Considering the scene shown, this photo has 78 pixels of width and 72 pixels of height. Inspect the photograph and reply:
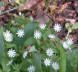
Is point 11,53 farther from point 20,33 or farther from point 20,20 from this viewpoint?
point 20,20

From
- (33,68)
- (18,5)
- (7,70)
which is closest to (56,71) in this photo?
(33,68)

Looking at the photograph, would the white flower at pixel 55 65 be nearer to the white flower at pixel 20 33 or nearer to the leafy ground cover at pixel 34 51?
the leafy ground cover at pixel 34 51

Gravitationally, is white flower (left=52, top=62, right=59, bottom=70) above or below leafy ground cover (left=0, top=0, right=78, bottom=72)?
below

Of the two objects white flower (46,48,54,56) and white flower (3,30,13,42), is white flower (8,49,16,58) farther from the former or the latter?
white flower (46,48,54,56)

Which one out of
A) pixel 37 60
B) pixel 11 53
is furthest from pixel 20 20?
pixel 37 60

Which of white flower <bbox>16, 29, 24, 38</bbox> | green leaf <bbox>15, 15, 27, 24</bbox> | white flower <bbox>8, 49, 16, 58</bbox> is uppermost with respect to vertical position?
green leaf <bbox>15, 15, 27, 24</bbox>

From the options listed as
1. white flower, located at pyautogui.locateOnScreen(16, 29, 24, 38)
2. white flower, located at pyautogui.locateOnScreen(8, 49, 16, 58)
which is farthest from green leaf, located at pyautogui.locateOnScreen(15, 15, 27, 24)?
white flower, located at pyautogui.locateOnScreen(8, 49, 16, 58)

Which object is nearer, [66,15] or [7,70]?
[7,70]

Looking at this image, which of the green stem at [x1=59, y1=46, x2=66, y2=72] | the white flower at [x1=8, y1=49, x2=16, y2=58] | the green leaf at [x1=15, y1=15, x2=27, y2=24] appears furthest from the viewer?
the green leaf at [x1=15, y1=15, x2=27, y2=24]

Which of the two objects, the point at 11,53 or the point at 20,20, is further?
the point at 20,20

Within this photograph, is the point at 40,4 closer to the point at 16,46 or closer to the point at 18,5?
the point at 18,5

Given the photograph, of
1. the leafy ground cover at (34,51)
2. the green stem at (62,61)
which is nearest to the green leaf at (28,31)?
the leafy ground cover at (34,51)
